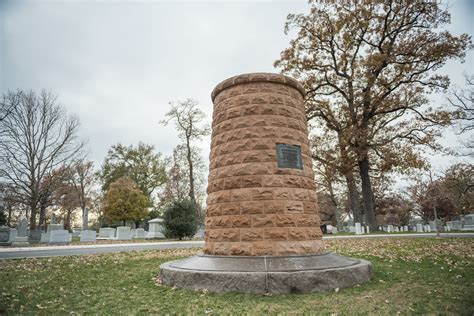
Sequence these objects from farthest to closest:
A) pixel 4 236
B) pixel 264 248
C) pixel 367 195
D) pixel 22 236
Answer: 1. pixel 22 236
2. pixel 367 195
3. pixel 4 236
4. pixel 264 248

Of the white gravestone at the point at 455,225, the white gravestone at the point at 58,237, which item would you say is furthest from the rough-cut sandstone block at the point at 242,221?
the white gravestone at the point at 455,225

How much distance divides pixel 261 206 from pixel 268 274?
1350 millimetres

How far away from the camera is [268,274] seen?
446 cm

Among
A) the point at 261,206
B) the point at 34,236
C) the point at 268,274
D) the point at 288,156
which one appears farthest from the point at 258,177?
the point at 34,236

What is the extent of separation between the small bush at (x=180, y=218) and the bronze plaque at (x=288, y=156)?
18.0m

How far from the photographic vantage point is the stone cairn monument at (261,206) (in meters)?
4.64

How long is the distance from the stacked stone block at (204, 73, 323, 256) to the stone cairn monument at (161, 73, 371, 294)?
0.7 inches

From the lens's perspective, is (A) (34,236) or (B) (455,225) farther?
(B) (455,225)

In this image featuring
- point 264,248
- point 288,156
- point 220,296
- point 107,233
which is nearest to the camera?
point 220,296

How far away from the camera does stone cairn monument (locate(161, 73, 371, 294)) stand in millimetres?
4645

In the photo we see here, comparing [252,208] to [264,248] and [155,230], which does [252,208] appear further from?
[155,230]

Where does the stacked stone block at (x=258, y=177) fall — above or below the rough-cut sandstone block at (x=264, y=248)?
above

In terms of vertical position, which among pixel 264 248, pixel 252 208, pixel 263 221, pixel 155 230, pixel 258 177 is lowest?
pixel 155 230

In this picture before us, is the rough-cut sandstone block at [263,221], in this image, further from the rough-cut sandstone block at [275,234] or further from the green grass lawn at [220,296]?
the green grass lawn at [220,296]
